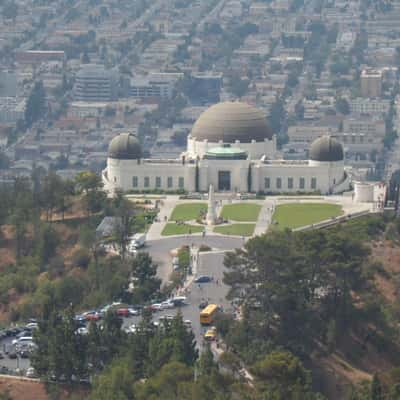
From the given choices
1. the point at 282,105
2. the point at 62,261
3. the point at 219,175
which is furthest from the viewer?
the point at 282,105

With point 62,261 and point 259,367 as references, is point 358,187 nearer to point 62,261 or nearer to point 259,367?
point 62,261

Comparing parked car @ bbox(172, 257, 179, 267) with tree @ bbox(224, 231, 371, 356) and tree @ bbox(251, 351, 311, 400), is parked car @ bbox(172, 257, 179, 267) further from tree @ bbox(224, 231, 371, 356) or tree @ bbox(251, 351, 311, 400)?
tree @ bbox(251, 351, 311, 400)

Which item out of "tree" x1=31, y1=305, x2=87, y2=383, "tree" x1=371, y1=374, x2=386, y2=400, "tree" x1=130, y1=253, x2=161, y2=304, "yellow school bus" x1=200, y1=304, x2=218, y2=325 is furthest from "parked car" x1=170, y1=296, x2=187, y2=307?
"tree" x1=371, y1=374, x2=386, y2=400

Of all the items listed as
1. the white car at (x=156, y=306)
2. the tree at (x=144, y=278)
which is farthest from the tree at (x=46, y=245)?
the white car at (x=156, y=306)

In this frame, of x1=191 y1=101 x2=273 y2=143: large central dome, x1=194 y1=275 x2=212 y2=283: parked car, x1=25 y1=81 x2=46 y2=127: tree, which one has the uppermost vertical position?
x1=191 y1=101 x2=273 y2=143: large central dome

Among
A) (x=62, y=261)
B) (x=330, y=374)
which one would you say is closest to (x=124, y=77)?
(x=62, y=261)

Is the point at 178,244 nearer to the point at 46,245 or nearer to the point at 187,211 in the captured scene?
the point at 46,245

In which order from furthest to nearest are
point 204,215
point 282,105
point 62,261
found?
point 282,105, point 204,215, point 62,261
